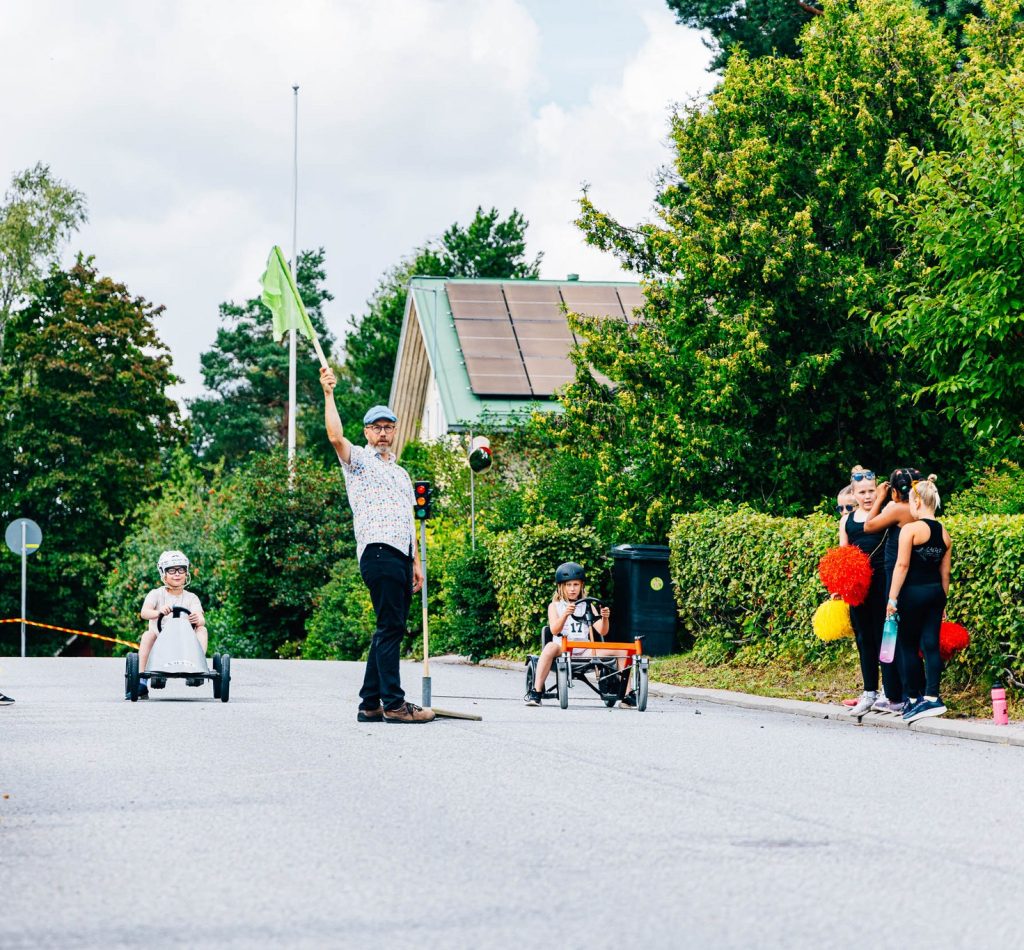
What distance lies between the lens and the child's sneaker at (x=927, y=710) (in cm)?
1276

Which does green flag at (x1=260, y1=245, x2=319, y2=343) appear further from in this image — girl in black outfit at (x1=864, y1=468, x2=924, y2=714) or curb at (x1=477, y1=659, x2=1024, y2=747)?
curb at (x1=477, y1=659, x2=1024, y2=747)

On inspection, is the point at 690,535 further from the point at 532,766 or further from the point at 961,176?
the point at 532,766

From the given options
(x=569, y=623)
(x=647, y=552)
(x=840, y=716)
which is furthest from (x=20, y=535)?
(x=840, y=716)

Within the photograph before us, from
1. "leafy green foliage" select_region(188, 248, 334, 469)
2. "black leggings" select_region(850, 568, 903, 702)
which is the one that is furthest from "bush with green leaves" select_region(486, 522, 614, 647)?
"leafy green foliage" select_region(188, 248, 334, 469)

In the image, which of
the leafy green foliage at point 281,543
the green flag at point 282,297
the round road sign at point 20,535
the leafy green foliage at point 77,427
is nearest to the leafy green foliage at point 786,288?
the green flag at point 282,297

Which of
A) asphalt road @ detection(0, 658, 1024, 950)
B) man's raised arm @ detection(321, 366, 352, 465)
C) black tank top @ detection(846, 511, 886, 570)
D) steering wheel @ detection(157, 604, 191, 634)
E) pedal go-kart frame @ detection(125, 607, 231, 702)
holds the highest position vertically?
man's raised arm @ detection(321, 366, 352, 465)

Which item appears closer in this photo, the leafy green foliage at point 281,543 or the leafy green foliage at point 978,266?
the leafy green foliage at point 978,266

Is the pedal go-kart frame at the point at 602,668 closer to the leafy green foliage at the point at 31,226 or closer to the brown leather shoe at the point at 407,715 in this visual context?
the brown leather shoe at the point at 407,715

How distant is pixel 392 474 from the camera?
461 inches

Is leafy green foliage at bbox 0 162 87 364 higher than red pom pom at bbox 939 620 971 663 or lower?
higher

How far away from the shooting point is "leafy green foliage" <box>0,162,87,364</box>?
57.4 metres

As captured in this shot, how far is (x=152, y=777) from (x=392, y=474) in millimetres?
3308

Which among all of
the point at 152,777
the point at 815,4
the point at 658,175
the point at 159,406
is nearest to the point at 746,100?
the point at 658,175

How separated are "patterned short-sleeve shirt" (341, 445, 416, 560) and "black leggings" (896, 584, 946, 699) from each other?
3847 millimetres
